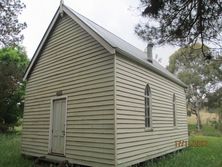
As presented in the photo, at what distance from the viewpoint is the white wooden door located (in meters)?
12.1

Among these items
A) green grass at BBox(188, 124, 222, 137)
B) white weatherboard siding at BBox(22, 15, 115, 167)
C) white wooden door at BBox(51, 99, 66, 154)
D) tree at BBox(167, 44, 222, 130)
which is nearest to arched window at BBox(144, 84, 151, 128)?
white weatherboard siding at BBox(22, 15, 115, 167)

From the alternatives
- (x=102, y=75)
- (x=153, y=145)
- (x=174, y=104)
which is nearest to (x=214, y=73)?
(x=174, y=104)

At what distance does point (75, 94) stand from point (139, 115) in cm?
283

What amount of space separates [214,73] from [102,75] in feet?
A: 126

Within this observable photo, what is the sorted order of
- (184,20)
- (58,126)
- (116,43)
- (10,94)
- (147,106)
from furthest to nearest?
(10,94), (147,106), (116,43), (58,126), (184,20)

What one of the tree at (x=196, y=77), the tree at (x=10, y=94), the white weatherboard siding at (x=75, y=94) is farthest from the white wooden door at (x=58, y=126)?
the tree at (x=196, y=77)

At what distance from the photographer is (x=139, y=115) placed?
461 inches

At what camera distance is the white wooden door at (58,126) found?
12.1 m

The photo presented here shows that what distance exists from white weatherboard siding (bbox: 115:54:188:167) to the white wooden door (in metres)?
3.12

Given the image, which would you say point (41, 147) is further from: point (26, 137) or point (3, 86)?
→ point (3, 86)

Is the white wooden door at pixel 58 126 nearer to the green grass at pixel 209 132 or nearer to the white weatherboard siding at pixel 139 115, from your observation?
the white weatherboard siding at pixel 139 115

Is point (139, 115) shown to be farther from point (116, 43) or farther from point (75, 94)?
point (116, 43)

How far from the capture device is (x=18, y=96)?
27.9 meters

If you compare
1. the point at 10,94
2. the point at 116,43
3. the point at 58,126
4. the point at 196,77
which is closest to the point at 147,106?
the point at 116,43
